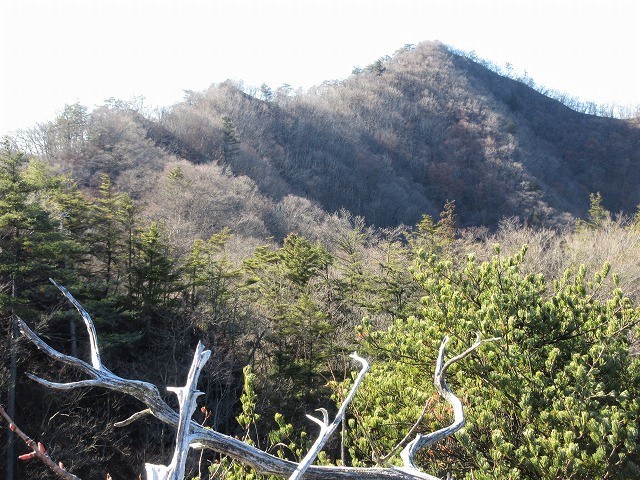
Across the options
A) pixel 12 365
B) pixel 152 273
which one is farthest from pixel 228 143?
pixel 12 365

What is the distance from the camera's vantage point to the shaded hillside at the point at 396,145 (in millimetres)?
50062

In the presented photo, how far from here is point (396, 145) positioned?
76.9m

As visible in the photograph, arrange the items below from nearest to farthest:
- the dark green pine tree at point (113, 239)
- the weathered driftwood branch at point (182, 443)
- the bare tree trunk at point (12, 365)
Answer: the weathered driftwood branch at point (182, 443)
the bare tree trunk at point (12, 365)
the dark green pine tree at point (113, 239)

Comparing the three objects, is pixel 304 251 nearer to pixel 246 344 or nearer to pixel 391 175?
pixel 246 344

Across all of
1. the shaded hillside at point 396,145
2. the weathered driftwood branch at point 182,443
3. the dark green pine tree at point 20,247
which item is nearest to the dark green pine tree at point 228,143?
the shaded hillside at point 396,145

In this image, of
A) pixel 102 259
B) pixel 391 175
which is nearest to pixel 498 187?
pixel 391 175

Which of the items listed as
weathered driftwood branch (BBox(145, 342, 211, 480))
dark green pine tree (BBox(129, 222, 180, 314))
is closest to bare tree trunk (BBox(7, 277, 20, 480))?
dark green pine tree (BBox(129, 222, 180, 314))

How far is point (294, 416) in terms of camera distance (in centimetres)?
1639

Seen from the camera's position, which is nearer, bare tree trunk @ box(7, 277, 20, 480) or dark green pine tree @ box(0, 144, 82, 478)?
bare tree trunk @ box(7, 277, 20, 480)

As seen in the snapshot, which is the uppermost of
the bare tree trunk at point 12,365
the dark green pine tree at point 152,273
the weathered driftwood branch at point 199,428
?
the weathered driftwood branch at point 199,428

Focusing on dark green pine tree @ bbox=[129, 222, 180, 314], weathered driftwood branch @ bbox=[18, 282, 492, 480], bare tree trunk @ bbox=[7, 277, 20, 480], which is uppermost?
weathered driftwood branch @ bbox=[18, 282, 492, 480]

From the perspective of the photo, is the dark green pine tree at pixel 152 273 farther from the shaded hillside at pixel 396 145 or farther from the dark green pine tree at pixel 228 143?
the dark green pine tree at pixel 228 143

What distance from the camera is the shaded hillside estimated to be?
5006 centimetres

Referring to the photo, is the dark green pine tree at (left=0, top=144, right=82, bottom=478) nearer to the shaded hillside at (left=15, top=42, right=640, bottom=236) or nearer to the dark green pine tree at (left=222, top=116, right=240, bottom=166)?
the shaded hillside at (left=15, top=42, right=640, bottom=236)
